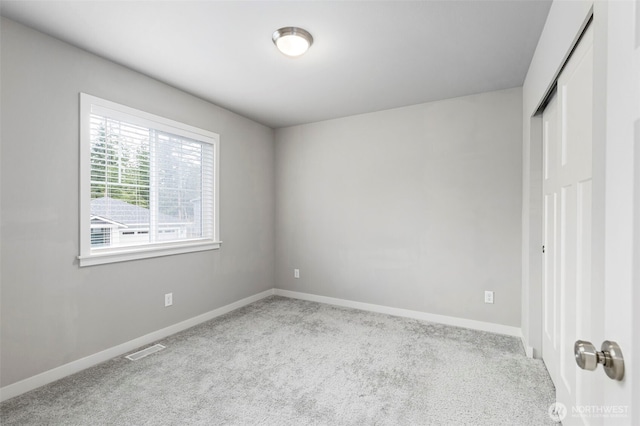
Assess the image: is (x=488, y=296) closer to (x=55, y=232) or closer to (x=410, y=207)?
(x=410, y=207)

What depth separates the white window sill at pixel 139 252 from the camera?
96.9 inches

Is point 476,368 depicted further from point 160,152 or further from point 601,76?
point 160,152

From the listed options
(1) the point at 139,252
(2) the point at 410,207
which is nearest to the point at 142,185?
(1) the point at 139,252

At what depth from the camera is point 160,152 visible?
3062 mm

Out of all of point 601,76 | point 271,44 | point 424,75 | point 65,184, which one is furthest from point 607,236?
point 65,184

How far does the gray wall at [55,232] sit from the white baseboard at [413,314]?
65.8 inches

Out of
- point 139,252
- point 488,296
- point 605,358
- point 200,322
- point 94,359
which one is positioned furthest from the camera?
point 200,322

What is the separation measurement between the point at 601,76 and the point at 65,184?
9.79 ft

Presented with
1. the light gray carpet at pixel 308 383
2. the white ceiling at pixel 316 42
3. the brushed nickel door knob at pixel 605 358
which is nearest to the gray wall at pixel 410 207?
the white ceiling at pixel 316 42

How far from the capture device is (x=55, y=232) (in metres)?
2.25

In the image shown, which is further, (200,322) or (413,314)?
(413,314)

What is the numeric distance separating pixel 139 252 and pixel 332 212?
2.27m

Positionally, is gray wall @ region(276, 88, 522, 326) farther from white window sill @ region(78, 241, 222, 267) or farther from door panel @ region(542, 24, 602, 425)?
white window sill @ region(78, 241, 222, 267)

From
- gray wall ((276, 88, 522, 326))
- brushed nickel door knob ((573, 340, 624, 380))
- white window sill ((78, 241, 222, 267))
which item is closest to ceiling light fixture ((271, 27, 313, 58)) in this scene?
gray wall ((276, 88, 522, 326))
